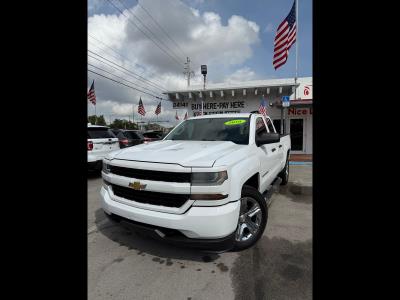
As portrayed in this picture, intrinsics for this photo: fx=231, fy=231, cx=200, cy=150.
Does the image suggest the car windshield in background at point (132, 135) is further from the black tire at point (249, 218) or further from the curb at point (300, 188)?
the black tire at point (249, 218)

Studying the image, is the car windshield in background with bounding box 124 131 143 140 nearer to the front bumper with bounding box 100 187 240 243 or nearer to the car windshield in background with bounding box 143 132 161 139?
the car windshield in background with bounding box 143 132 161 139

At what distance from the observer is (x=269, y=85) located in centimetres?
1375

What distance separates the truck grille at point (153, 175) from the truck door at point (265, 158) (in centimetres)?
149

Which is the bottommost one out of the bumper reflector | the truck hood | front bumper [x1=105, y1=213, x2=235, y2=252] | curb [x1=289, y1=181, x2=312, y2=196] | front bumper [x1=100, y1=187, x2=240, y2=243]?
curb [x1=289, y1=181, x2=312, y2=196]

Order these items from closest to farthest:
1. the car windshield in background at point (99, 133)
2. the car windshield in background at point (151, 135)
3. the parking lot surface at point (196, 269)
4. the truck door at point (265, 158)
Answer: the parking lot surface at point (196, 269) < the truck door at point (265, 158) < the car windshield in background at point (99, 133) < the car windshield in background at point (151, 135)

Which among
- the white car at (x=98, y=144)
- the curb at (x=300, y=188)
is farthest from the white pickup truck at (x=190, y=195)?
the white car at (x=98, y=144)

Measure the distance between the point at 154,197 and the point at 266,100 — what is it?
44.0 ft

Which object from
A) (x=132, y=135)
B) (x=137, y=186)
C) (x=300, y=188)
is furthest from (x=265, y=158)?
(x=132, y=135)

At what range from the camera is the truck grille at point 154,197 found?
2422 mm

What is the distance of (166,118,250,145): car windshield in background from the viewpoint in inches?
146

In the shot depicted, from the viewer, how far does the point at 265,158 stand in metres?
3.75

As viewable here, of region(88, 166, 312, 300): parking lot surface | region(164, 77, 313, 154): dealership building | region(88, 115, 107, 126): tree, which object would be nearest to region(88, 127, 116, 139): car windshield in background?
region(88, 166, 312, 300): parking lot surface
